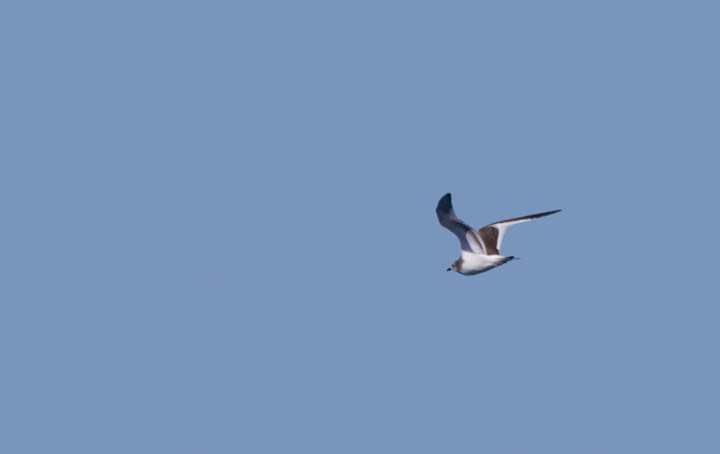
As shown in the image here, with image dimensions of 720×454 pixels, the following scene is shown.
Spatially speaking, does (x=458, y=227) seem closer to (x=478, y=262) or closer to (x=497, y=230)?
(x=478, y=262)

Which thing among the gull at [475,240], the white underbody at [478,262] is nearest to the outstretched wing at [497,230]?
the gull at [475,240]

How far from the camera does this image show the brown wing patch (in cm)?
2139

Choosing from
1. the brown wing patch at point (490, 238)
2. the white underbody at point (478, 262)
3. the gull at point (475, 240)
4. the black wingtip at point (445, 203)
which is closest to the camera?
the black wingtip at point (445, 203)

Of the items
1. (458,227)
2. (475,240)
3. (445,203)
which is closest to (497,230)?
(475,240)

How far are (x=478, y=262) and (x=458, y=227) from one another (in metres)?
1.40

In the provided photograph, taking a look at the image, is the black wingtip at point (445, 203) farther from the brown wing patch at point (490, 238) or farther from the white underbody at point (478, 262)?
the brown wing patch at point (490, 238)

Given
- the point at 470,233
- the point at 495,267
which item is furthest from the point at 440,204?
the point at 495,267

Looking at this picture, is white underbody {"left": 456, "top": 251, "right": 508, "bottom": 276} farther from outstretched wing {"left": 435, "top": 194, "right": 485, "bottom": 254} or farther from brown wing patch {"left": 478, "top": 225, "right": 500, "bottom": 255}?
brown wing patch {"left": 478, "top": 225, "right": 500, "bottom": 255}

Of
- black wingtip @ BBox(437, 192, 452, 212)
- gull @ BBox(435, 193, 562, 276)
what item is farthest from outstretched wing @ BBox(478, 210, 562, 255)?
black wingtip @ BBox(437, 192, 452, 212)

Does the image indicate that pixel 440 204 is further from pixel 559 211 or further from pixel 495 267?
pixel 559 211

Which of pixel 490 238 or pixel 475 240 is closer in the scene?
pixel 475 240

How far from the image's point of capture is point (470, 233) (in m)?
20.2

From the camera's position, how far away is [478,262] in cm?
2080

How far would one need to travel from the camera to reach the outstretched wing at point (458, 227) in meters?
19.1
